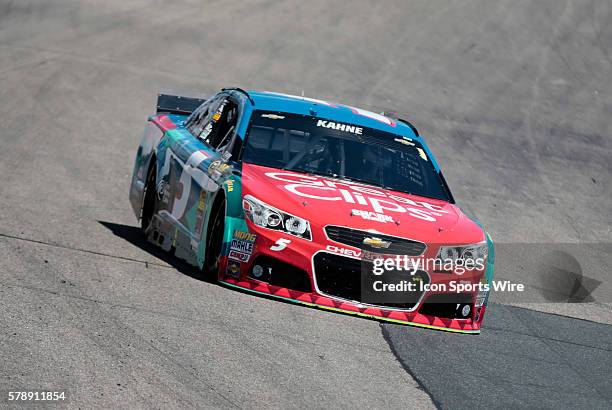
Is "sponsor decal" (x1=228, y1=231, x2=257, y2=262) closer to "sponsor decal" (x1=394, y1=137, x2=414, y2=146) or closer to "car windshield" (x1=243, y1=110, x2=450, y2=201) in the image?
Result: "car windshield" (x1=243, y1=110, x2=450, y2=201)

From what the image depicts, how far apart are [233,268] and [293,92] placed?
12911 mm

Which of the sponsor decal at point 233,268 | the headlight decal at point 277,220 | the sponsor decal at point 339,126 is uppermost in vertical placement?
the sponsor decal at point 339,126

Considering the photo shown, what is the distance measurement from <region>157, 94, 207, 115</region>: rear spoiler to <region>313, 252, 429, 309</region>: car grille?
4032mm

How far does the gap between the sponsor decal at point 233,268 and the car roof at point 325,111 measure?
6.57ft

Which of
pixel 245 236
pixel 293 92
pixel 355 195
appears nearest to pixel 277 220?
pixel 245 236

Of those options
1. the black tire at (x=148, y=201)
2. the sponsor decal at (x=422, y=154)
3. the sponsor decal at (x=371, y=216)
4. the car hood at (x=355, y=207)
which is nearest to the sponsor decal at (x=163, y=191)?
the black tire at (x=148, y=201)

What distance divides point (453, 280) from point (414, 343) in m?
0.49

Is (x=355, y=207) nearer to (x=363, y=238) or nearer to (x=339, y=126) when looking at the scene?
(x=363, y=238)

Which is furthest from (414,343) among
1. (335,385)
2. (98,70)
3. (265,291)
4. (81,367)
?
(98,70)

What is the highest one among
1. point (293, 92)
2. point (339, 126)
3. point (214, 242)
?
point (339, 126)

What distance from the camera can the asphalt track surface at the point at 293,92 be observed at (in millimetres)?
6719

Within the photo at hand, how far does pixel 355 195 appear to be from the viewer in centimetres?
870

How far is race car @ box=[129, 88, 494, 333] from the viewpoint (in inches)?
316

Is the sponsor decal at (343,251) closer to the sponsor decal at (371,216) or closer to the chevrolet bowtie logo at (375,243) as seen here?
the chevrolet bowtie logo at (375,243)
